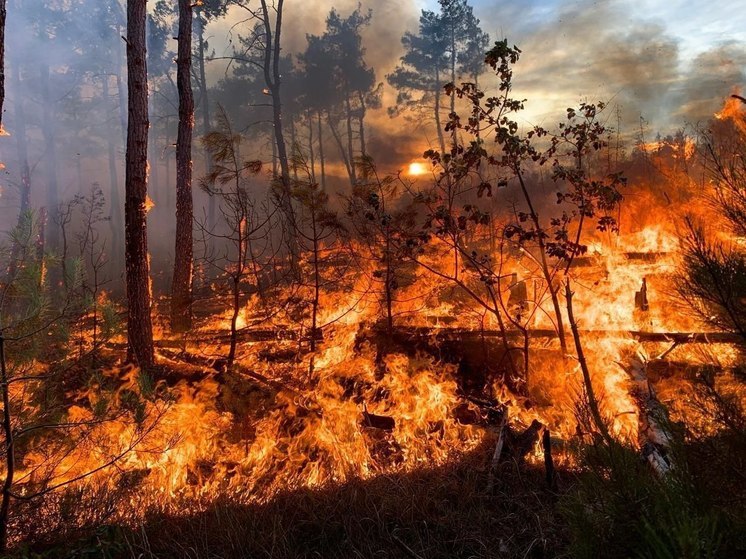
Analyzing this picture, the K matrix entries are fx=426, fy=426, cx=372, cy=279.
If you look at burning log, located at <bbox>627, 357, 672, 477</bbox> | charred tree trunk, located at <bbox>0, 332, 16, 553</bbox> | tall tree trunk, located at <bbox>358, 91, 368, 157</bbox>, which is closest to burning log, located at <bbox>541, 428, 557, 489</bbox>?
burning log, located at <bbox>627, 357, 672, 477</bbox>

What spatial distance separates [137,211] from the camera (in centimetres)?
661

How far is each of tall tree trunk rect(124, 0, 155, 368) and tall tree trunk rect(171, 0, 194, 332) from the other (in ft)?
7.57

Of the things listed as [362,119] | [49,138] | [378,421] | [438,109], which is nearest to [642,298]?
[378,421]

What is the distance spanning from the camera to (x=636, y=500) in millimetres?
1824

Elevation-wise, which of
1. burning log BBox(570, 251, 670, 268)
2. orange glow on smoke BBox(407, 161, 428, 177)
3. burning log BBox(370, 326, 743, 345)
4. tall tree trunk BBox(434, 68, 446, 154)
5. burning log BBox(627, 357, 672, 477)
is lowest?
burning log BBox(627, 357, 672, 477)

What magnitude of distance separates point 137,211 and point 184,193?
303cm

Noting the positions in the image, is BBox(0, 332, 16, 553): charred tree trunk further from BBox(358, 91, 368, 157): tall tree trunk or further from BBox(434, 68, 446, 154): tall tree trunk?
BBox(358, 91, 368, 157): tall tree trunk

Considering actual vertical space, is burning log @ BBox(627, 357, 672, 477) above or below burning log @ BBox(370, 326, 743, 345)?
below

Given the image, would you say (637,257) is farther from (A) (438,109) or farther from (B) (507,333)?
(A) (438,109)

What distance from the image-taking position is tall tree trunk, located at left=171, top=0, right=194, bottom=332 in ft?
29.8

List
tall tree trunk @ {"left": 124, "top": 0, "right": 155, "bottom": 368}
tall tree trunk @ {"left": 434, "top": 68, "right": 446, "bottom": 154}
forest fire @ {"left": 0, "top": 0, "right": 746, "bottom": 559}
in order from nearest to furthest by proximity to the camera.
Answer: forest fire @ {"left": 0, "top": 0, "right": 746, "bottom": 559}, tall tree trunk @ {"left": 124, "top": 0, "right": 155, "bottom": 368}, tall tree trunk @ {"left": 434, "top": 68, "right": 446, "bottom": 154}

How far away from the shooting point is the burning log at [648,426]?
3.26 m

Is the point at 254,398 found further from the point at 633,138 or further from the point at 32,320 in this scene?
the point at 633,138

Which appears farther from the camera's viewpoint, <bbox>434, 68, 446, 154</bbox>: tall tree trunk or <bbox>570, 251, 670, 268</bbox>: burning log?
<bbox>434, 68, 446, 154</bbox>: tall tree trunk
